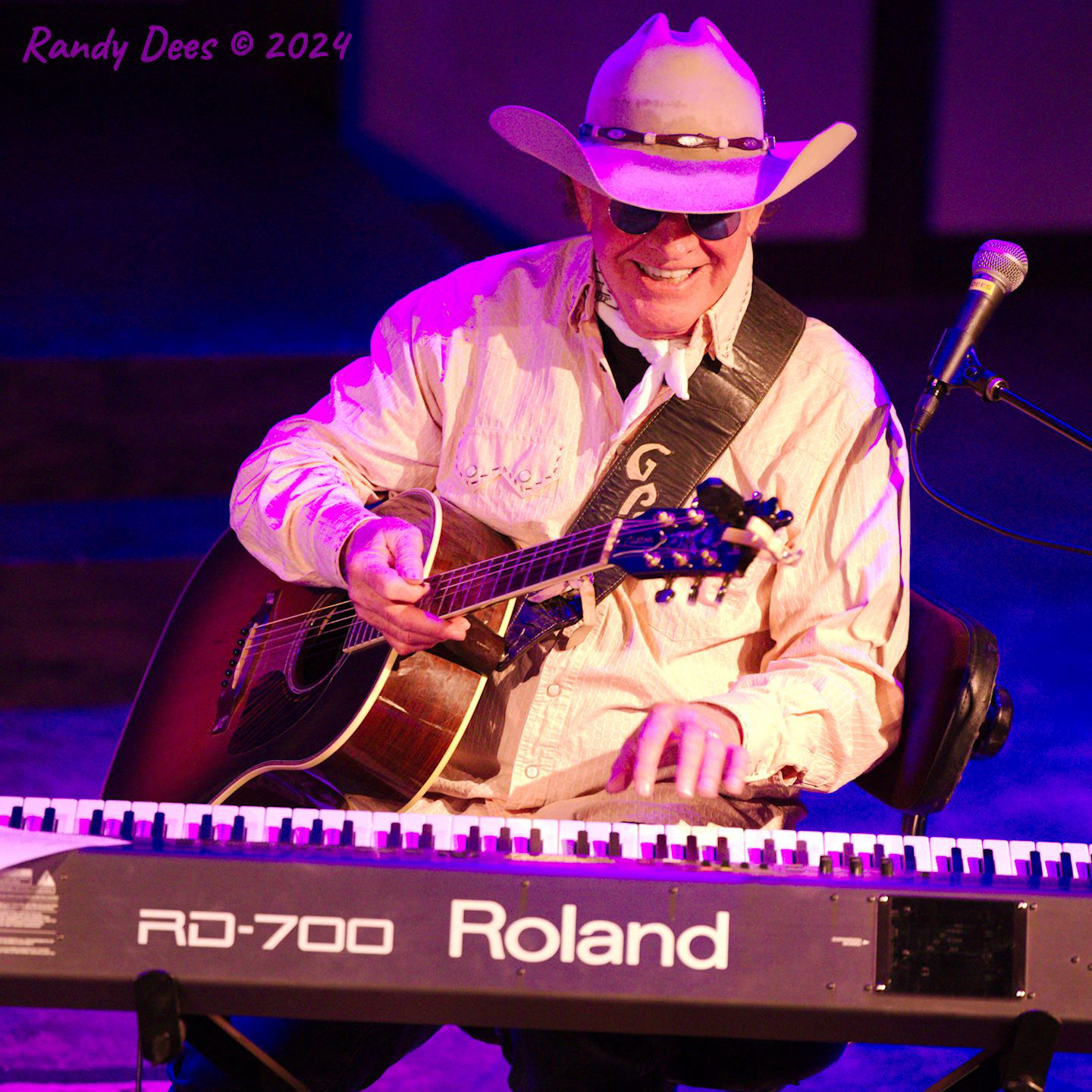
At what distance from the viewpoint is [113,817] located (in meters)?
1.80

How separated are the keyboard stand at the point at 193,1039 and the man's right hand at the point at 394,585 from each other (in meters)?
0.69

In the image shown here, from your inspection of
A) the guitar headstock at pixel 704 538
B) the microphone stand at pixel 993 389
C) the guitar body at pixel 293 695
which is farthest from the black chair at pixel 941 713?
the guitar body at pixel 293 695

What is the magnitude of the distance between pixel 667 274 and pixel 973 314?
19.2 inches

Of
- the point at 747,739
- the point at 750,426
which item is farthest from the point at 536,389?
the point at 747,739

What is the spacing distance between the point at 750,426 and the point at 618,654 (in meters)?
0.43

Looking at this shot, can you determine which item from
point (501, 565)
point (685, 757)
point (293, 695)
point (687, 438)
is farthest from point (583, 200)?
point (685, 757)

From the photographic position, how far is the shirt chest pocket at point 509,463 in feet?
8.36

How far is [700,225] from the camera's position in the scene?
2369 millimetres

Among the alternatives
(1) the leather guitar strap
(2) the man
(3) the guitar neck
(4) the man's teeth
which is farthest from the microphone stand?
(3) the guitar neck

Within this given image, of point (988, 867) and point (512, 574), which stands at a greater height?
point (512, 574)

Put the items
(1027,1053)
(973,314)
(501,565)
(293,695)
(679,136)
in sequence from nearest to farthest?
(1027,1053) < (973,314) < (501,565) < (679,136) < (293,695)

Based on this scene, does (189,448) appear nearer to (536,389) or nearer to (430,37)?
(430,37)

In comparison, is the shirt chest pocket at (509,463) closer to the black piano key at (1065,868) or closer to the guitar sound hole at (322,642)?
the guitar sound hole at (322,642)

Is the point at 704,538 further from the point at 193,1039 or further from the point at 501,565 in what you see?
the point at 193,1039
